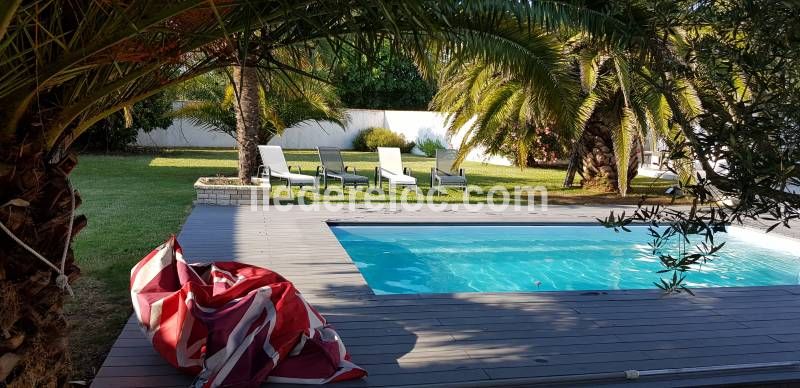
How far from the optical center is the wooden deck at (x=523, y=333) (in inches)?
158

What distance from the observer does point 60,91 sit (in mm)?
2773

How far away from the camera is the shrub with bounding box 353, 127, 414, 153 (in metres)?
28.2

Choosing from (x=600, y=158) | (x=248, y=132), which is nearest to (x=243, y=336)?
(x=248, y=132)

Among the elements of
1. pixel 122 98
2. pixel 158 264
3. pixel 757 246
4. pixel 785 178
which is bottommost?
pixel 757 246

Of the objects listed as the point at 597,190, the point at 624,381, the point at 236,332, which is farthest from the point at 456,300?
the point at 597,190

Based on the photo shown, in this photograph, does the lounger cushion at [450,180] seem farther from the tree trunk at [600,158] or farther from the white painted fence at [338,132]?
the white painted fence at [338,132]

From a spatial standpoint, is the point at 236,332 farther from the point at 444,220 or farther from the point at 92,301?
the point at 444,220

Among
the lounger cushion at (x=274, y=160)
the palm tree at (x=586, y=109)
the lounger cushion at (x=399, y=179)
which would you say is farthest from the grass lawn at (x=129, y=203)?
the lounger cushion at (x=274, y=160)

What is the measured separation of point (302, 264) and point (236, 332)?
3.21 m

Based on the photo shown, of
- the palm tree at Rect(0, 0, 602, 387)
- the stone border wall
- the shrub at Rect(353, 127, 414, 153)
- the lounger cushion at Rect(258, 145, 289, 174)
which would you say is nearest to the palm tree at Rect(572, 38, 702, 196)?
the lounger cushion at Rect(258, 145, 289, 174)

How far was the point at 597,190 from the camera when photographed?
14.9 metres

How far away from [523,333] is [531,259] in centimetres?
464

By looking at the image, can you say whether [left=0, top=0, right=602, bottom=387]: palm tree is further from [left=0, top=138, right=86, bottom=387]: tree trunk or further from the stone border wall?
the stone border wall

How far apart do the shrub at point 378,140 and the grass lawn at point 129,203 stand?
3.91 m
